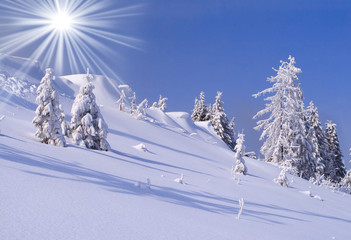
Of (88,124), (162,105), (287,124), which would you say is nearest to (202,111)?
(162,105)

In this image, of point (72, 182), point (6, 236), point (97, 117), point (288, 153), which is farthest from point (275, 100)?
point (6, 236)

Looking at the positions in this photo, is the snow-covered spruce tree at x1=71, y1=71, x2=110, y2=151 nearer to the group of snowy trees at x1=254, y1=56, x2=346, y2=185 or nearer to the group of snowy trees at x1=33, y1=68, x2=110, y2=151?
the group of snowy trees at x1=33, y1=68, x2=110, y2=151

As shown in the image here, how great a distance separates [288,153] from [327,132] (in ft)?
80.1

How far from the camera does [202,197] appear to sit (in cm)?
653

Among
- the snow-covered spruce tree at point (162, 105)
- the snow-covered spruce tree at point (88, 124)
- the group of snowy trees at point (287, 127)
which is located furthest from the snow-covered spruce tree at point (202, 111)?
the snow-covered spruce tree at point (88, 124)

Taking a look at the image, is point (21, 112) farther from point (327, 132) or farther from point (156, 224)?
point (327, 132)

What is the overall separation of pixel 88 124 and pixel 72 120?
74cm

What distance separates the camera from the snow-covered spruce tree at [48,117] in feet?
31.5

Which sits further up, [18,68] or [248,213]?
[18,68]

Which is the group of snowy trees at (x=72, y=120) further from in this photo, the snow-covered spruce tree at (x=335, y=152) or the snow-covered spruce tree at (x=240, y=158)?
the snow-covered spruce tree at (x=335, y=152)

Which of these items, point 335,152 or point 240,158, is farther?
point 335,152

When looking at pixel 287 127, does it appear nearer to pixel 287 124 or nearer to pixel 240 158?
pixel 287 124

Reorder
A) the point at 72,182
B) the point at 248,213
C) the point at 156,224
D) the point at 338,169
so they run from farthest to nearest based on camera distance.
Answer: the point at 338,169
the point at 248,213
the point at 72,182
the point at 156,224

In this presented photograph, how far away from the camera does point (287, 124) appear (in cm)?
2944
